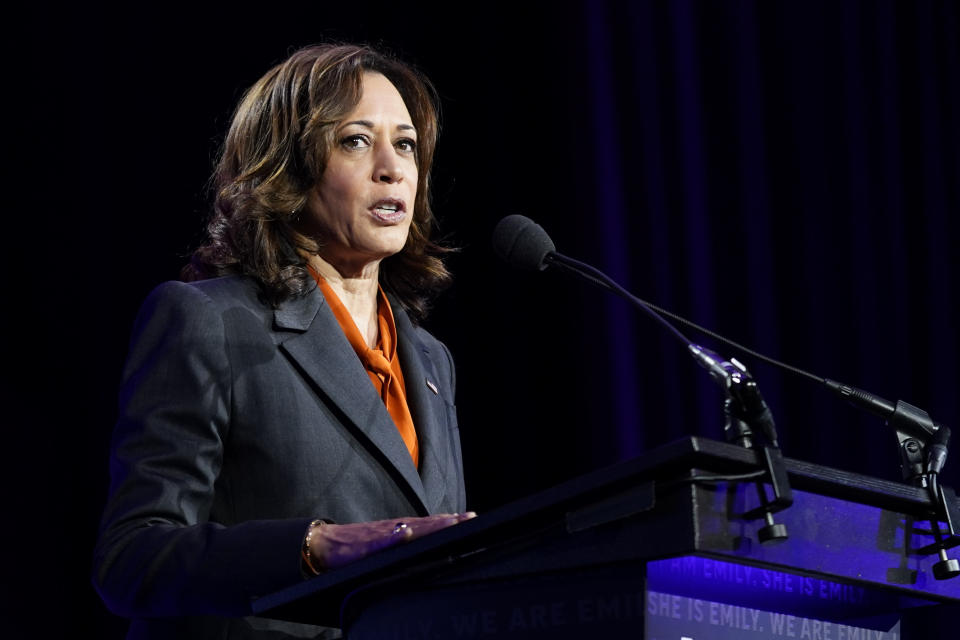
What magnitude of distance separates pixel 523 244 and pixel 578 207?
2331 mm

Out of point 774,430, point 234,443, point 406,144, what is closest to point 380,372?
point 234,443

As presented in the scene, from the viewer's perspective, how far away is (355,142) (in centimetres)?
221

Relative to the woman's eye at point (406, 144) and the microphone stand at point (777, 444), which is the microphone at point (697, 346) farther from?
the woman's eye at point (406, 144)

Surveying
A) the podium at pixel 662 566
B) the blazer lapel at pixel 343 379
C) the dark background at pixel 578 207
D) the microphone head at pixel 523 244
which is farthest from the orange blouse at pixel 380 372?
the dark background at pixel 578 207

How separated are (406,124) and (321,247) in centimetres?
30

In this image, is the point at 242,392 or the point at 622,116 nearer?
the point at 242,392

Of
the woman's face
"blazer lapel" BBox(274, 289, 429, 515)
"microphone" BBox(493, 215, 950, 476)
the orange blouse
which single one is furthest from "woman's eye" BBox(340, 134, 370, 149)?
"microphone" BBox(493, 215, 950, 476)

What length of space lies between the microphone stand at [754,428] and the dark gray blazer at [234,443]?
64 cm

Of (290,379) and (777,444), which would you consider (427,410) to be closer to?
(290,379)

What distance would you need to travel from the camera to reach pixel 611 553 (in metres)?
1.04

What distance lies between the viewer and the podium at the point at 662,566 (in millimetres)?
1013

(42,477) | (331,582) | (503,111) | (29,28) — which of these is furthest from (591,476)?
(503,111)

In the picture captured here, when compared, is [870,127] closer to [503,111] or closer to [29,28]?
[503,111]

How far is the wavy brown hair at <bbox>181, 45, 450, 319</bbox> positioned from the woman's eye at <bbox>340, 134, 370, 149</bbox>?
0.09 ft
